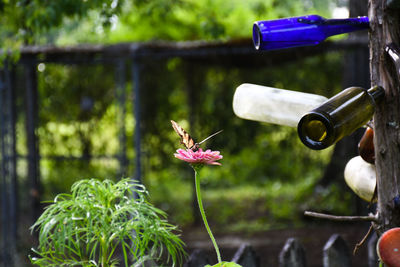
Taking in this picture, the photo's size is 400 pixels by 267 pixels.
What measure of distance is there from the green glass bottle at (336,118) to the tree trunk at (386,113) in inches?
2.9

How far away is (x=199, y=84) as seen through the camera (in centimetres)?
617

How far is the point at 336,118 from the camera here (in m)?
0.76

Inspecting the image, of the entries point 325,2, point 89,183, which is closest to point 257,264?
point 89,183

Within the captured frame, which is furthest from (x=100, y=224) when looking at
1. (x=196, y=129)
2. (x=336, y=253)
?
(x=196, y=129)

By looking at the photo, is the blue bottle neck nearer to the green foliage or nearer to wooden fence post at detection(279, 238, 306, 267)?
the green foliage

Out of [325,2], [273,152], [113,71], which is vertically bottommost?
[273,152]

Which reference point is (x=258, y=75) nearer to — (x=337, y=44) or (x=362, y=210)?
(x=337, y=44)

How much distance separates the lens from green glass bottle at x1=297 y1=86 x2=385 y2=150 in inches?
29.9

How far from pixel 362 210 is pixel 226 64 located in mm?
2207

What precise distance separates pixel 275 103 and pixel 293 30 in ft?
0.52

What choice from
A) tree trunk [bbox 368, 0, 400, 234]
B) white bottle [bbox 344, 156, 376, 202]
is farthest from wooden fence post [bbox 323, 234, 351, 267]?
tree trunk [bbox 368, 0, 400, 234]

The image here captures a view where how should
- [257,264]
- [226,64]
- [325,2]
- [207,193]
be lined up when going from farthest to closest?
[207,193] → [325,2] → [226,64] → [257,264]

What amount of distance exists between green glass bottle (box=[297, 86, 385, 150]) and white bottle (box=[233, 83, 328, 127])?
0.13 metres

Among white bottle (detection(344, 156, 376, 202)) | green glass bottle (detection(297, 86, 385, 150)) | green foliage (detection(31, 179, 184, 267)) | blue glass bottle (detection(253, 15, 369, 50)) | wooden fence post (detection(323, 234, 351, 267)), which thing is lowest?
wooden fence post (detection(323, 234, 351, 267))
